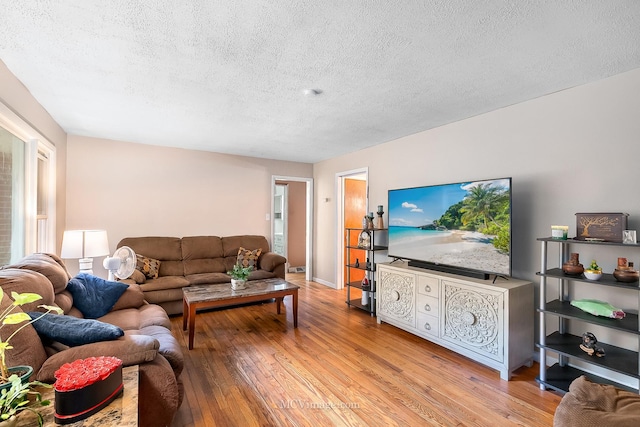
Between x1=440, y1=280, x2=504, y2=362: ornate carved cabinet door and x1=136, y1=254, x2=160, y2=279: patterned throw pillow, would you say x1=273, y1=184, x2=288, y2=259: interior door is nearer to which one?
x1=136, y1=254, x2=160, y2=279: patterned throw pillow

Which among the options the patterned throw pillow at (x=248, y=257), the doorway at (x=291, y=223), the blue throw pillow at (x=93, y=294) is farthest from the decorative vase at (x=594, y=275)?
the doorway at (x=291, y=223)

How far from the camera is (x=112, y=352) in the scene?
148 cm

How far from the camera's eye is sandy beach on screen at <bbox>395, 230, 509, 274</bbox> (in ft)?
8.40

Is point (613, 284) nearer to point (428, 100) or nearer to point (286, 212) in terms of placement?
point (428, 100)

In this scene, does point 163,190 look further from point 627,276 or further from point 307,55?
point 627,276

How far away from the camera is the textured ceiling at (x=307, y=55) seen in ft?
5.00

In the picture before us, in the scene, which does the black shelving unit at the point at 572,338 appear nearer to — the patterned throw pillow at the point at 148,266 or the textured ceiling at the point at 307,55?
the textured ceiling at the point at 307,55

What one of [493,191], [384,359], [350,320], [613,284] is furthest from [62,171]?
[613,284]

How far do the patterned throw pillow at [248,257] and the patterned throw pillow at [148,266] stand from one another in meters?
1.10

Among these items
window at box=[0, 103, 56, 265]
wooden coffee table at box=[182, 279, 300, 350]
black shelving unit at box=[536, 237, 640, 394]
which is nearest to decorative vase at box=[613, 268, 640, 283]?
black shelving unit at box=[536, 237, 640, 394]

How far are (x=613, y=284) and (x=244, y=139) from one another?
3901 mm

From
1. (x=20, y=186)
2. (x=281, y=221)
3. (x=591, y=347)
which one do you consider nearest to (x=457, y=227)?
(x=591, y=347)

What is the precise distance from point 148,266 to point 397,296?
3164 mm

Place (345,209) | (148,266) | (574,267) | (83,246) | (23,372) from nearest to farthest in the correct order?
(23,372)
(574,267)
(83,246)
(148,266)
(345,209)
